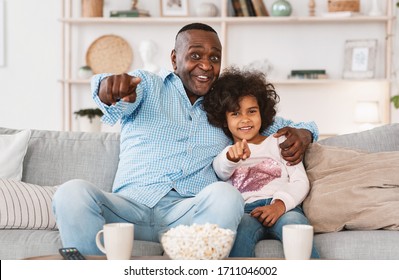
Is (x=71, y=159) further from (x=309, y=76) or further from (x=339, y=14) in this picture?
(x=339, y=14)

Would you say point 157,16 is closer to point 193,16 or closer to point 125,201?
point 193,16

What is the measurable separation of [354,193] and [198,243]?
0.94 meters

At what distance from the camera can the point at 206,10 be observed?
5.28 meters

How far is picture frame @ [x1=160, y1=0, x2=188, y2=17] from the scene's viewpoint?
5367 millimetres

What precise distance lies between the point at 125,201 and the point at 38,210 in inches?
16.0

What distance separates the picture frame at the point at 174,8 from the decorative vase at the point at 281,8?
71 centimetres

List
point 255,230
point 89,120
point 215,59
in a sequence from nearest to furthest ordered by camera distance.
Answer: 1. point 255,230
2. point 215,59
3. point 89,120

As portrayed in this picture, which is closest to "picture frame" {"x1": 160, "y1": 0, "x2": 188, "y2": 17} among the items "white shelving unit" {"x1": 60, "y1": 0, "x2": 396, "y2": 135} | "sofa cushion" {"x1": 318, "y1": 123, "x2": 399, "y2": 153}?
"white shelving unit" {"x1": 60, "y1": 0, "x2": 396, "y2": 135}

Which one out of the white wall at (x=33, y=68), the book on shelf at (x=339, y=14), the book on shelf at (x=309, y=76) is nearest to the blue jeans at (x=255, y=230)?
the book on shelf at (x=309, y=76)

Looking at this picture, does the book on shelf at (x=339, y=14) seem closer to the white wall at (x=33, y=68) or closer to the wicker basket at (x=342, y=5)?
the wicker basket at (x=342, y=5)

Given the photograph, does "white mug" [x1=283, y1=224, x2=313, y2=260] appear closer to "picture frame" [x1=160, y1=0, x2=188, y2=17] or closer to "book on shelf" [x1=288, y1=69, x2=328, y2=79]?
"book on shelf" [x1=288, y1=69, x2=328, y2=79]

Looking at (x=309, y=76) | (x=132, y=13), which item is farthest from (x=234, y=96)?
(x=132, y=13)
